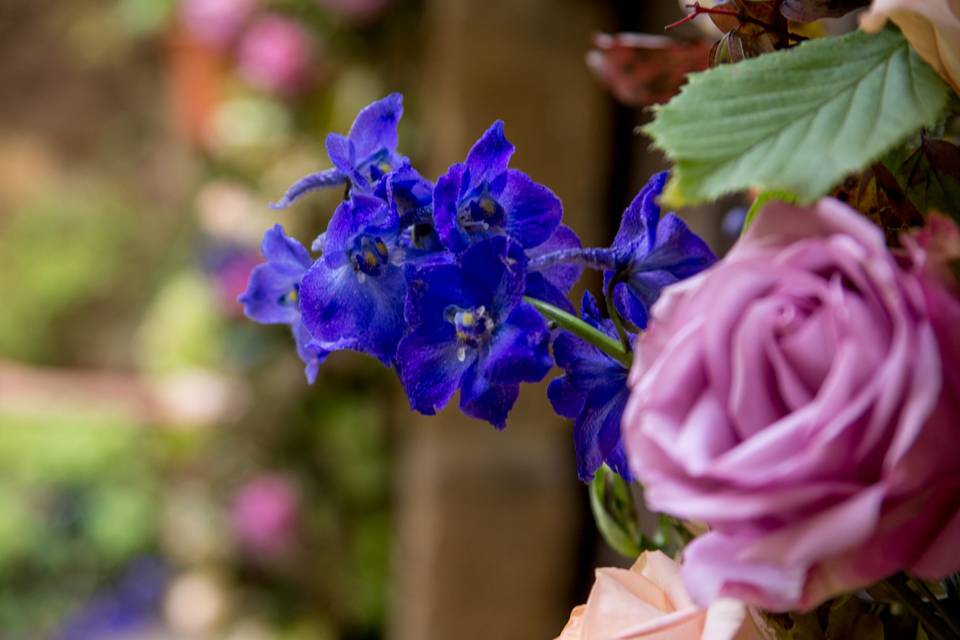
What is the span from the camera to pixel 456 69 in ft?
3.73

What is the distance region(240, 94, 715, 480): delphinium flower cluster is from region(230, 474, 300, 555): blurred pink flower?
4.57 feet

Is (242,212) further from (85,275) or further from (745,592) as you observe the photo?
(85,275)

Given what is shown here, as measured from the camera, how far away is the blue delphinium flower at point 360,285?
0.26m

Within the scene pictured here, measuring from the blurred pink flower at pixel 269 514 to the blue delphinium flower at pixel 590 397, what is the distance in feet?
4.63

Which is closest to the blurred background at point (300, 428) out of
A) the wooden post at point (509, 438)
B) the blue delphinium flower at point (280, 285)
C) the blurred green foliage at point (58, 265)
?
the wooden post at point (509, 438)

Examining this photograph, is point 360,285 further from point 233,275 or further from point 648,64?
point 233,275

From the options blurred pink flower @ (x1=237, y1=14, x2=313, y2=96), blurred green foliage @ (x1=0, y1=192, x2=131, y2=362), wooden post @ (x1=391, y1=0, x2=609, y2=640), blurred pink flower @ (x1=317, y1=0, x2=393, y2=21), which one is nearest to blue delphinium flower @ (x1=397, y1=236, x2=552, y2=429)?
wooden post @ (x1=391, y1=0, x2=609, y2=640)

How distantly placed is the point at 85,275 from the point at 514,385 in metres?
3.78

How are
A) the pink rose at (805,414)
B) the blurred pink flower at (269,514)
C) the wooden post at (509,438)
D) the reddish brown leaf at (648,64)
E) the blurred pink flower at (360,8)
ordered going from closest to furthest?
the pink rose at (805,414)
the reddish brown leaf at (648,64)
the wooden post at (509,438)
the blurred pink flower at (360,8)
the blurred pink flower at (269,514)

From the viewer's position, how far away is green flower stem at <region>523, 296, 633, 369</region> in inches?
9.9

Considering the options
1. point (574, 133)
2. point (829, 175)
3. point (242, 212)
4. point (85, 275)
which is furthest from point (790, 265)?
point (85, 275)

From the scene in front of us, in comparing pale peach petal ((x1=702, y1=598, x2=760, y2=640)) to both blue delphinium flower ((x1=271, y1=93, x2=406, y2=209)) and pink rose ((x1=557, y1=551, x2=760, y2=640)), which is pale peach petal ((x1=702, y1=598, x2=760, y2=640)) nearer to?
pink rose ((x1=557, y1=551, x2=760, y2=640))

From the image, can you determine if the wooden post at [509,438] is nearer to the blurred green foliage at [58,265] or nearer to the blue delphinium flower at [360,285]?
the blue delphinium flower at [360,285]

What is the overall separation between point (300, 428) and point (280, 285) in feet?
4.54
